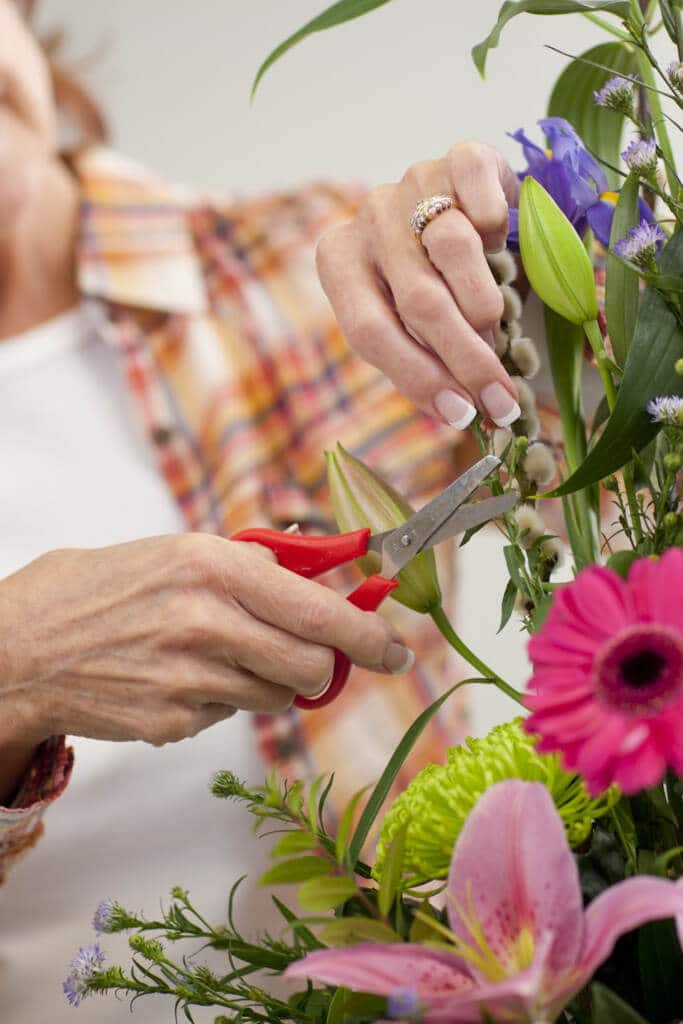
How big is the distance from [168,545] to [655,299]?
20cm

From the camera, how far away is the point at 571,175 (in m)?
0.33

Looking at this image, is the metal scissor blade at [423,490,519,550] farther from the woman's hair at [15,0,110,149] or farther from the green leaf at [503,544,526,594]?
the woman's hair at [15,0,110,149]

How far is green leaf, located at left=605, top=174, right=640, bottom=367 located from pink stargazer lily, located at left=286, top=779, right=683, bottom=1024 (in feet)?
0.48

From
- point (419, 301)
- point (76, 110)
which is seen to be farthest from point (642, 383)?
point (76, 110)

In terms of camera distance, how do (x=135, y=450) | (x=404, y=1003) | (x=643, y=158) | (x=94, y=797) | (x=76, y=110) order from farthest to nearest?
(x=76, y=110), (x=135, y=450), (x=94, y=797), (x=643, y=158), (x=404, y=1003)

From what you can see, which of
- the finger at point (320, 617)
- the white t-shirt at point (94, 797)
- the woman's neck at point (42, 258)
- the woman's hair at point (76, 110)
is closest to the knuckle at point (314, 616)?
the finger at point (320, 617)

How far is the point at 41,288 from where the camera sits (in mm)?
960

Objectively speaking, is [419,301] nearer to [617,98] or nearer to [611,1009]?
[617,98]

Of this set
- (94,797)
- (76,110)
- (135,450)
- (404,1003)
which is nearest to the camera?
(404,1003)

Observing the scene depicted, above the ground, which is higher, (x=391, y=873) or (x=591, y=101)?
(x=591, y=101)

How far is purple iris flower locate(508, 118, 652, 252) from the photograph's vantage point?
13.1 inches

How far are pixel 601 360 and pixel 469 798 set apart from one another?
13 cm

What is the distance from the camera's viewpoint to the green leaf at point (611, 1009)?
0.18 metres

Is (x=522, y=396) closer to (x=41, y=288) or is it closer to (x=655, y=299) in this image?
(x=655, y=299)
